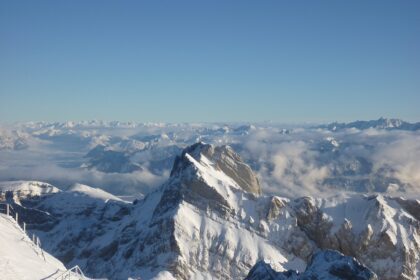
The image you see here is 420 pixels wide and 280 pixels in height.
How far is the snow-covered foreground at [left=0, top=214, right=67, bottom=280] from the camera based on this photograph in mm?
86250

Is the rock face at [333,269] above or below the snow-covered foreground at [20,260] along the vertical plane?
below

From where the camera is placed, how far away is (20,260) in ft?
306

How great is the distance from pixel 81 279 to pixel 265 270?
92.0 meters

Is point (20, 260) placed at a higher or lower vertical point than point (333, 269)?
higher

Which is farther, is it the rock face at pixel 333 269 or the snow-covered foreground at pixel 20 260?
the rock face at pixel 333 269

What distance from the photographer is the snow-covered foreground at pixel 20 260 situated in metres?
86.2

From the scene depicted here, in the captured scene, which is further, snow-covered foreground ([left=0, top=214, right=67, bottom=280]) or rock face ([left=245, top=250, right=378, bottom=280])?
rock face ([left=245, top=250, right=378, bottom=280])

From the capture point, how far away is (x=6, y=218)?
420ft

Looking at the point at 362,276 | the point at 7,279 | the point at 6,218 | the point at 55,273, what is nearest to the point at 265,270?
the point at 362,276

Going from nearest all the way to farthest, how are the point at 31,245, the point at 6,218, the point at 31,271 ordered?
1. the point at 31,271
2. the point at 31,245
3. the point at 6,218

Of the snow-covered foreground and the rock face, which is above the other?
the snow-covered foreground

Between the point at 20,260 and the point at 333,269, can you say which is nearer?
the point at 20,260

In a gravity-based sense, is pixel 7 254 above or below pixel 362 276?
above

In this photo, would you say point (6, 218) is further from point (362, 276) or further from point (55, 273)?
point (362, 276)
